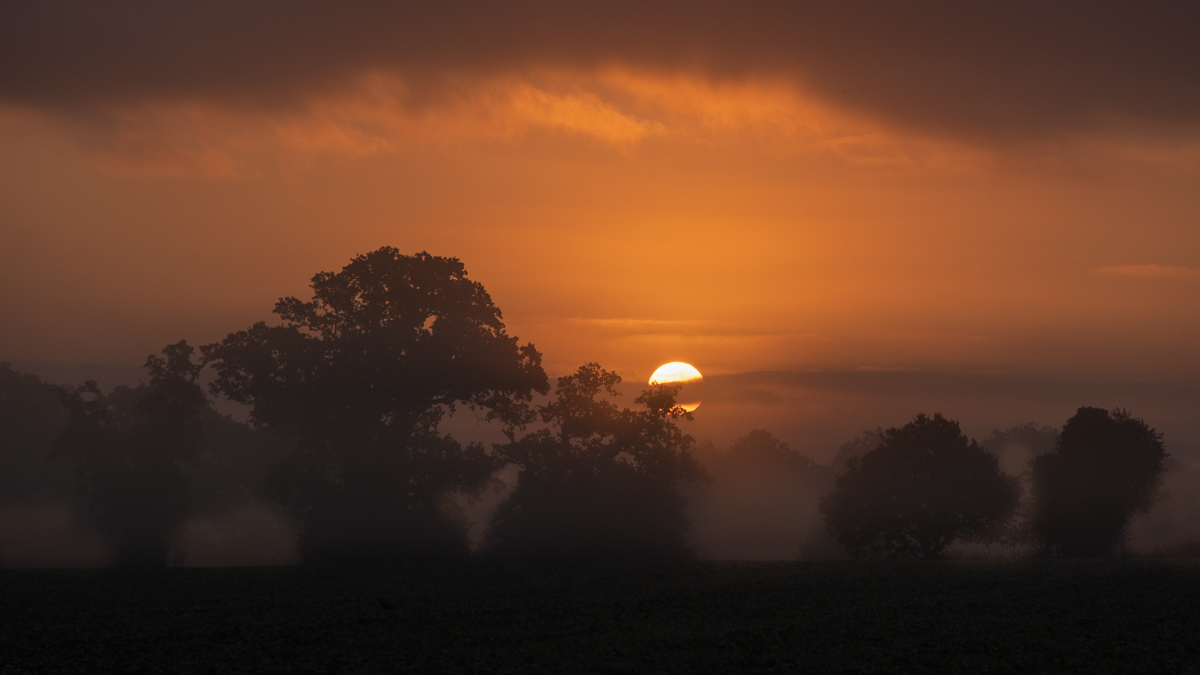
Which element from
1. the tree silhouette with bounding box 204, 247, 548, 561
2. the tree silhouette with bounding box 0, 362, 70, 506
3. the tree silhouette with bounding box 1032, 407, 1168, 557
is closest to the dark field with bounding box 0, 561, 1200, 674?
the tree silhouette with bounding box 204, 247, 548, 561

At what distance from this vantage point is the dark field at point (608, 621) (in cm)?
2642

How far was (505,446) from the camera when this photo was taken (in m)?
73.4

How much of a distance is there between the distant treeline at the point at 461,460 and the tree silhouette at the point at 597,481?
0.12 m

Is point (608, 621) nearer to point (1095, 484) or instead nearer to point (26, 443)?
point (1095, 484)

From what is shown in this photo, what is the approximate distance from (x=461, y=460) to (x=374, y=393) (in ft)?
27.7

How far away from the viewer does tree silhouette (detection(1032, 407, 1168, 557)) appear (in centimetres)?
7938

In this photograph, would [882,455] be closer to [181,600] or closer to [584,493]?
[584,493]

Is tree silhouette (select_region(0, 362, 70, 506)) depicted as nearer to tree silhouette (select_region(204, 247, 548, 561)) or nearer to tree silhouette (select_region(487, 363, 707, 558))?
tree silhouette (select_region(204, 247, 548, 561))

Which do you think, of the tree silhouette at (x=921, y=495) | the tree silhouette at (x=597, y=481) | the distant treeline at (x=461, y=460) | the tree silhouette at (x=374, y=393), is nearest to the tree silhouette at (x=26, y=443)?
the distant treeline at (x=461, y=460)

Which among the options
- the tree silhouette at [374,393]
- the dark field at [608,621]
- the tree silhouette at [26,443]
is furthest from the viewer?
the tree silhouette at [26,443]

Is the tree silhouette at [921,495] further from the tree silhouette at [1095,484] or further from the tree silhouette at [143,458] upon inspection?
the tree silhouette at [143,458]

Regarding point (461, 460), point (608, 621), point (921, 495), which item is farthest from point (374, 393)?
point (921, 495)

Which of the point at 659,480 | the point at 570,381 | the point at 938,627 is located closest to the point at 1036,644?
the point at 938,627

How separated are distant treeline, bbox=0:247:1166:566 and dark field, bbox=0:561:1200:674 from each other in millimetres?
21132
